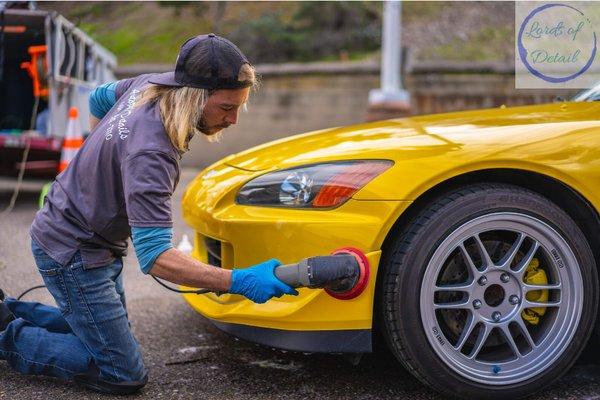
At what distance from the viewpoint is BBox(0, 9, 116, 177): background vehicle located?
6.17 metres

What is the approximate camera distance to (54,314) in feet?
8.96

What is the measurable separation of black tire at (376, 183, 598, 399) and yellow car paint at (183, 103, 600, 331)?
7cm

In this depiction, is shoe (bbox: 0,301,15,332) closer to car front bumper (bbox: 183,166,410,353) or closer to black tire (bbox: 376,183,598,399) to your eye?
car front bumper (bbox: 183,166,410,353)

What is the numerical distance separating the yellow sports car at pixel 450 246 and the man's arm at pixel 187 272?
10.2 inches

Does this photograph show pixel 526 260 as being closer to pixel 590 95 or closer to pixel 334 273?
pixel 334 273

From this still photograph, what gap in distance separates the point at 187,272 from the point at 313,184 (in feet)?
1.82

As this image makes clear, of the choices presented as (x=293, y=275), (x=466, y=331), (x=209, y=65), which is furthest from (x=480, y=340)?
(x=209, y=65)

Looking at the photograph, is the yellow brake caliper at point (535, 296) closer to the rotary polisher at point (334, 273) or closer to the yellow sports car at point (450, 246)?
the yellow sports car at point (450, 246)

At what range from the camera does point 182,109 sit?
87.8 inches

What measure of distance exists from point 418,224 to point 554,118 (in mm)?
733

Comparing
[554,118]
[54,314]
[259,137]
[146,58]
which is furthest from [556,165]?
[146,58]

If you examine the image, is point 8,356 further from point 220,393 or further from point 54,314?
point 220,393

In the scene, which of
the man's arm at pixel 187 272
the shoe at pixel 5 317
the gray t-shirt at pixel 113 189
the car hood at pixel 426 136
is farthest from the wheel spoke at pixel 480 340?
the shoe at pixel 5 317

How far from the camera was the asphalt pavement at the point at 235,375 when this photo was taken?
7.98ft
